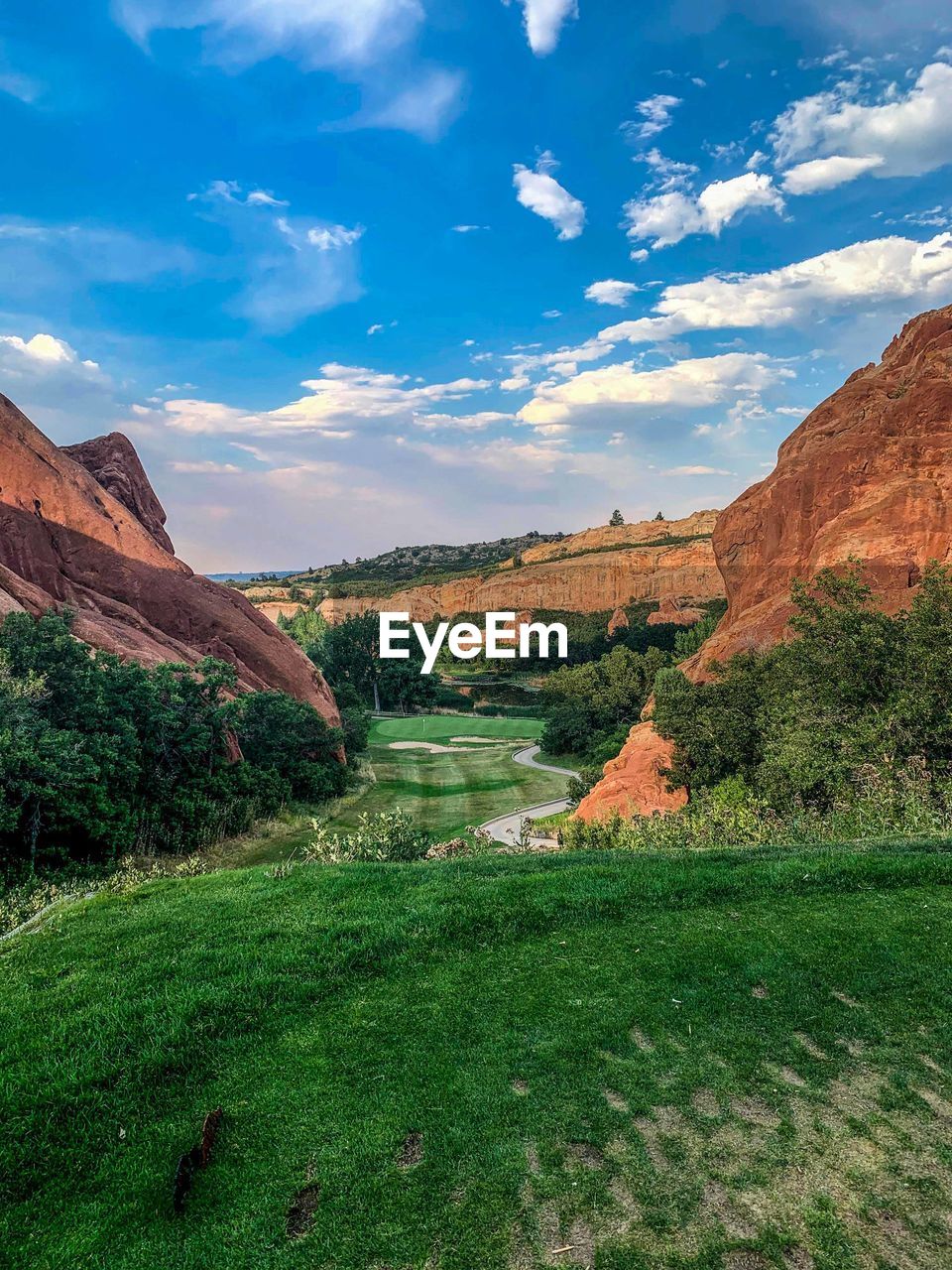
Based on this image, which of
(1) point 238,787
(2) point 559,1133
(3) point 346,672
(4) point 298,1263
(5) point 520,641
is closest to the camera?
(4) point 298,1263

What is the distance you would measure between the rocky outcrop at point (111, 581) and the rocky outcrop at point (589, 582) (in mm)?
76664

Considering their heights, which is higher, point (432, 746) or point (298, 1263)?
point (298, 1263)

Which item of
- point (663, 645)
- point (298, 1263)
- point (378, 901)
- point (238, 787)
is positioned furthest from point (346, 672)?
point (298, 1263)

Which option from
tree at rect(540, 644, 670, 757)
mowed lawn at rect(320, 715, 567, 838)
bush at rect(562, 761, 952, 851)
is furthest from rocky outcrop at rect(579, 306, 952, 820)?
tree at rect(540, 644, 670, 757)

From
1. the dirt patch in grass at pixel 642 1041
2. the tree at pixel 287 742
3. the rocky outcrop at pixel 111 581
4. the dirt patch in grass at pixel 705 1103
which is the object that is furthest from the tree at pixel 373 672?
the dirt patch in grass at pixel 705 1103

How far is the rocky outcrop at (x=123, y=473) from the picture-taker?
41.1m

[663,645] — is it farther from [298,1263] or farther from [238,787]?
[298,1263]

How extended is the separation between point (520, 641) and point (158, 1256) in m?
85.8

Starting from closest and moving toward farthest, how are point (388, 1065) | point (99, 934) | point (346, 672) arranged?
1. point (388, 1065)
2. point (99, 934)
3. point (346, 672)

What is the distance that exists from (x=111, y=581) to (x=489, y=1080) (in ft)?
110

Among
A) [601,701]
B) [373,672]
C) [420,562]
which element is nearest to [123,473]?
[373,672]

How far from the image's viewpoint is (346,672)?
6925 centimetres

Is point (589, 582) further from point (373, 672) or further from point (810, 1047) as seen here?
point (810, 1047)

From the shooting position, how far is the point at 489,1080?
4.73 meters
